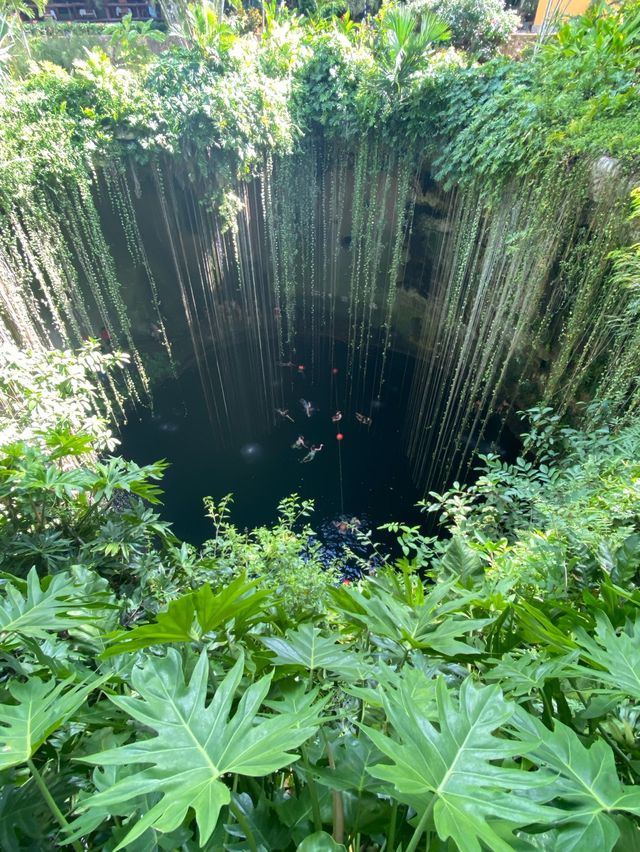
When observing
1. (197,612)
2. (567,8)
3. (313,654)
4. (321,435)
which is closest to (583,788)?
(313,654)

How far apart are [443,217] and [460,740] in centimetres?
575

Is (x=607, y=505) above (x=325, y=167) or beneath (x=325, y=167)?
beneath

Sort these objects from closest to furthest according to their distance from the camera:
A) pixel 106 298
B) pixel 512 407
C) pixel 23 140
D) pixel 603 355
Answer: pixel 603 355 → pixel 23 140 → pixel 512 407 → pixel 106 298

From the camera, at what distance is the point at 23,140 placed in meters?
3.85

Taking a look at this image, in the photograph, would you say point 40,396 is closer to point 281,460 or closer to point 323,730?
point 323,730

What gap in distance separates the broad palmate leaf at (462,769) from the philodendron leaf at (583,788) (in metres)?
0.03

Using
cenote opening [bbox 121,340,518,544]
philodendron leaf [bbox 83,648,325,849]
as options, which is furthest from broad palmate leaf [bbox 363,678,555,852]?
cenote opening [bbox 121,340,518,544]

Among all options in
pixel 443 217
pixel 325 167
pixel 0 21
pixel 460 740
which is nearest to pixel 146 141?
pixel 0 21

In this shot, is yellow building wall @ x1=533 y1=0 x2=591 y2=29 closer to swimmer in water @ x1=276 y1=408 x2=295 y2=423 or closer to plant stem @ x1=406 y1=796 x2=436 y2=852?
swimmer in water @ x1=276 y1=408 x2=295 y2=423

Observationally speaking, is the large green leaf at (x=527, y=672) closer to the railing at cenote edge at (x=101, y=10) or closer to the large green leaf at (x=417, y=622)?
the large green leaf at (x=417, y=622)

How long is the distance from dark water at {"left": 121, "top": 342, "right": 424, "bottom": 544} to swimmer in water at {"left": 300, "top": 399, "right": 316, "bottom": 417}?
62 millimetres

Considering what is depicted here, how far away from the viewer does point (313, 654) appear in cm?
80

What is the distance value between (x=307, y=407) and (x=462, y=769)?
18.8ft

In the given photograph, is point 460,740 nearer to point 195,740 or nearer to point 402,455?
point 195,740
